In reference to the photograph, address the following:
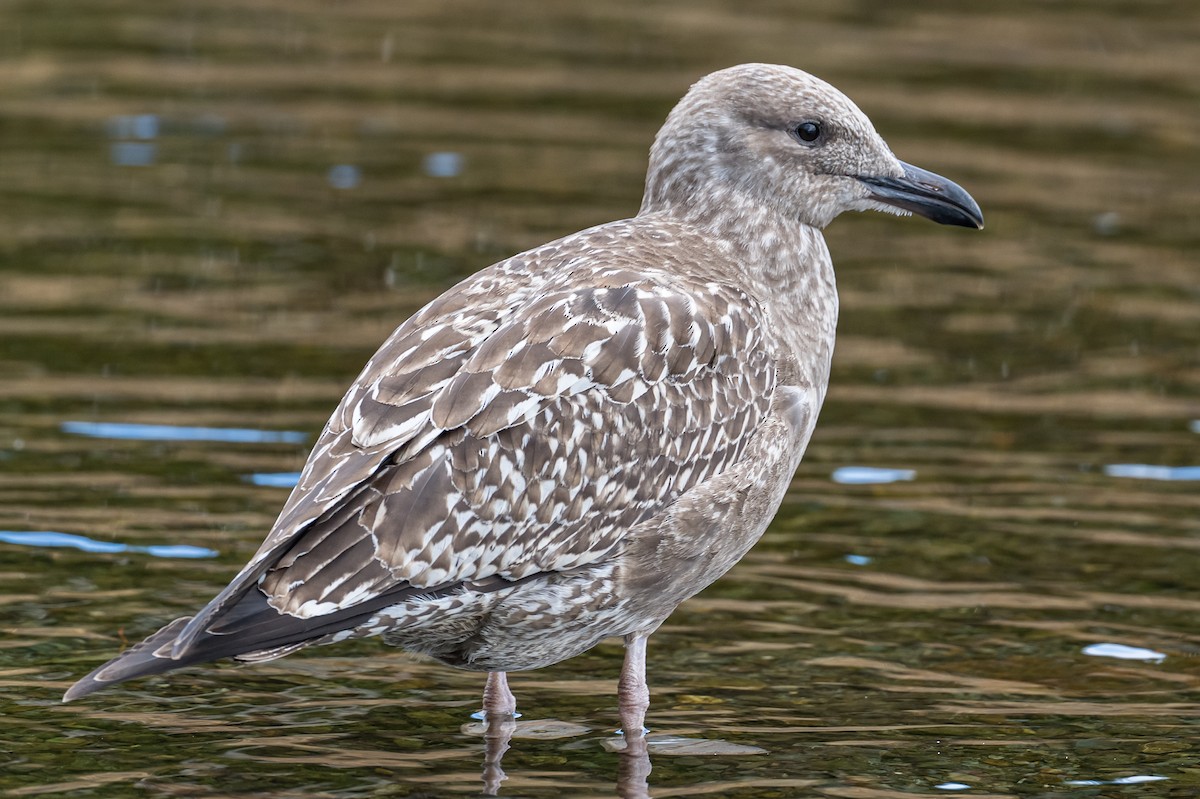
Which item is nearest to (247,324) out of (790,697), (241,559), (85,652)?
(241,559)

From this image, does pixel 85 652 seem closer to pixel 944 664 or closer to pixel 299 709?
pixel 299 709

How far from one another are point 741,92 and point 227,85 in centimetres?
1096

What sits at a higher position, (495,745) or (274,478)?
(495,745)

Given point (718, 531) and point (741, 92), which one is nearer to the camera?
point (718, 531)

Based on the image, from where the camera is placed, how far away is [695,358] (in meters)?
7.91

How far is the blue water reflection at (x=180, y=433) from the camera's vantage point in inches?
445

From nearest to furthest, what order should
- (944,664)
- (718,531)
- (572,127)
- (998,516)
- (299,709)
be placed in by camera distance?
(718,531), (299,709), (944,664), (998,516), (572,127)

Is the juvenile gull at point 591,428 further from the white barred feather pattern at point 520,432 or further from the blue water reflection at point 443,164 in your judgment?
the blue water reflection at point 443,164

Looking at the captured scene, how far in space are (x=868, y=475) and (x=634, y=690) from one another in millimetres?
3399

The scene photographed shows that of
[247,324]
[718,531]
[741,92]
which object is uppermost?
[741,92]

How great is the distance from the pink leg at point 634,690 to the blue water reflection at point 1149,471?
4.00m

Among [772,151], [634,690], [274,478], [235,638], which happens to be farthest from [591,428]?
[274,478]

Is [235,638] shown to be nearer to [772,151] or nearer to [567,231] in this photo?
[772,151]

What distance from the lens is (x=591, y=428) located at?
7.61m
